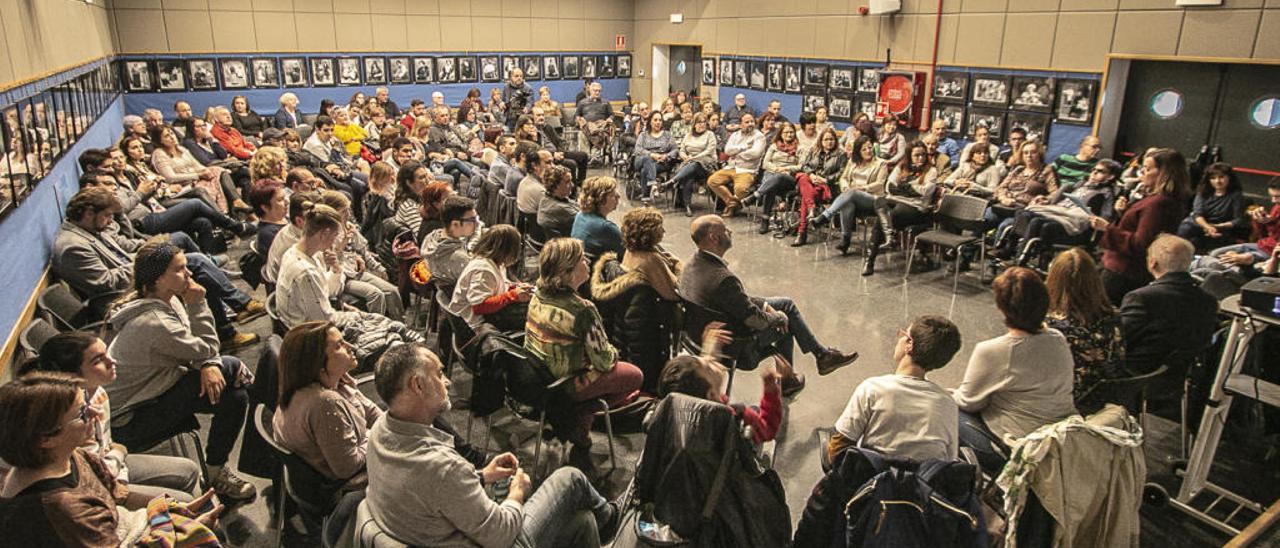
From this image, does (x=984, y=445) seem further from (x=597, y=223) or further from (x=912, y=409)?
(x=597, y=223)

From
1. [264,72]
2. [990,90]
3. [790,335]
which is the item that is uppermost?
[264,72]

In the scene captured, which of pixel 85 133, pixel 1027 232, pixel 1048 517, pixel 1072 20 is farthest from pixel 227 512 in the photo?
pixel 1072 20

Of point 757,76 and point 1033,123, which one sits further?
point 757,76

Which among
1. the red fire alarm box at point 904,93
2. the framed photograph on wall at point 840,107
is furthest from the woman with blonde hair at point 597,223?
the framed photograph on wall at point 840,107

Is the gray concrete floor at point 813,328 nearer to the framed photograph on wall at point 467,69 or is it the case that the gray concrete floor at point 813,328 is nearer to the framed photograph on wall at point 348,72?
the framed photograph on wall at point 467,69

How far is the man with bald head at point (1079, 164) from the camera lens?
23.2 ft

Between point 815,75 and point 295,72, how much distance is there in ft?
29.2

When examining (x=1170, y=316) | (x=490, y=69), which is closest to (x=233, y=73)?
(x=490, y=69)

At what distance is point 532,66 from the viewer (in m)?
15.1

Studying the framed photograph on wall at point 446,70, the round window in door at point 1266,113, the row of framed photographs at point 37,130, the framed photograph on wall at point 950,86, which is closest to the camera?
the row of framed photographs at point 37,130

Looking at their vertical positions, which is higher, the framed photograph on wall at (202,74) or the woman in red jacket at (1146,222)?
the framed photograph on wall at (202,74)

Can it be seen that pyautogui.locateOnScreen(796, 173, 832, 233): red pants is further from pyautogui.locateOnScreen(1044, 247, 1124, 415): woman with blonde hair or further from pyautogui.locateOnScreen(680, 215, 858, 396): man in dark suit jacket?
pyautogui.locateOnScreen(1044, 247, 1124, 415): woman with blonde hair

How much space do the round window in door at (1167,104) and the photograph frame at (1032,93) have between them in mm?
1016

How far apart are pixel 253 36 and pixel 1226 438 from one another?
13.7 metres
